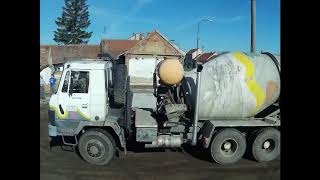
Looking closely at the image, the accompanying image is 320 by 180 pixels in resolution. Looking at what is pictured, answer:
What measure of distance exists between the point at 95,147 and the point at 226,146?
3481 millimetres

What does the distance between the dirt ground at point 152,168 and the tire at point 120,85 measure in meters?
1.65

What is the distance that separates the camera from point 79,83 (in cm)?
979

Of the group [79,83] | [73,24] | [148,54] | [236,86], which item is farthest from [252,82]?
[73,24]

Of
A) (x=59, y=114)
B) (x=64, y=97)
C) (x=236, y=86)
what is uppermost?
(x=236, y=86)

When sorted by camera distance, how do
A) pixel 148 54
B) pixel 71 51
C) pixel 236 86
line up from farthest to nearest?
pixel 71 51, pixel 148 54, pixel 236 86

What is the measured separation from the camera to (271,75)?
10422 millimetres

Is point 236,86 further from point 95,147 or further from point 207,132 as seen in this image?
point 95,147

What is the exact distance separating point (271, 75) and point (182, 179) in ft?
13.4

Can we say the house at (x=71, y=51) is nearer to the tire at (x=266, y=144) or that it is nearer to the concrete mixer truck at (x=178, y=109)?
the concrete mixer truck at (x=178, y=109)

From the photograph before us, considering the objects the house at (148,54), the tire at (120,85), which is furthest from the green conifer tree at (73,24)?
the tire at (120,85)

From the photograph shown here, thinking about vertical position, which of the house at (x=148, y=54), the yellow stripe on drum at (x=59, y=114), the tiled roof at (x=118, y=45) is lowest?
the yellow stripe on drum at (x=59, y=114)

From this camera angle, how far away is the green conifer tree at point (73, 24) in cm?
7638

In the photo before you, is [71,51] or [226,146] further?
[71,51]
